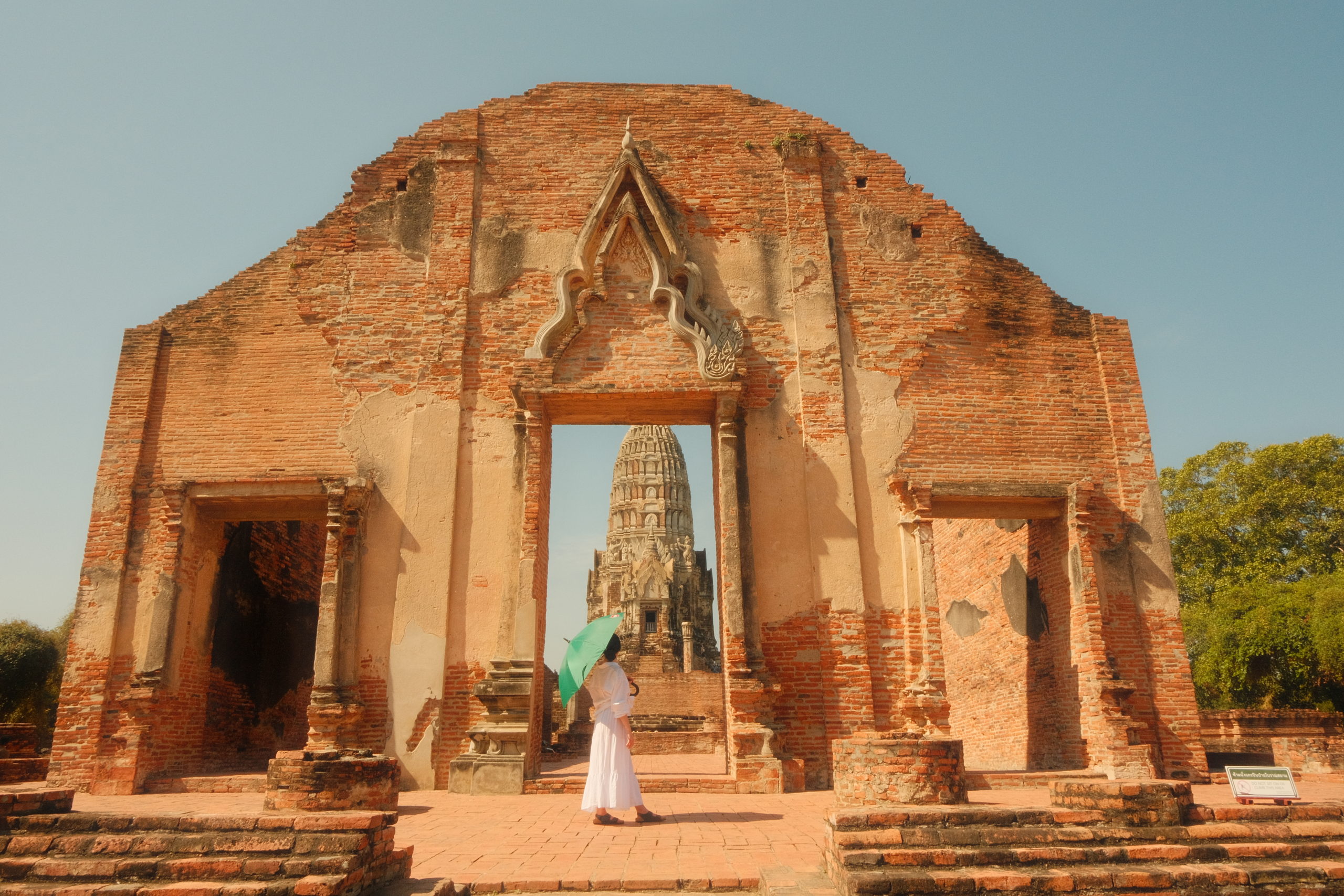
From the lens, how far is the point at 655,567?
40.9 meters

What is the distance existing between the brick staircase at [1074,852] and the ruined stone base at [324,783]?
10.1 feet

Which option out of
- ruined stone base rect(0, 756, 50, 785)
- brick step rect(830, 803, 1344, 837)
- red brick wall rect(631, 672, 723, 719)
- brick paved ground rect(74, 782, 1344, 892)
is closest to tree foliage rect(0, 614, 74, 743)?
ruined stone base rect(0, 756, 50, 785)

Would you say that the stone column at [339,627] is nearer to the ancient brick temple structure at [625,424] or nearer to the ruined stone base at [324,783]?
the ancient brick temple structure at [625,424]

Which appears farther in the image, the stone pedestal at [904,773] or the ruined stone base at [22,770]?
the ruined stone base at [22,770]

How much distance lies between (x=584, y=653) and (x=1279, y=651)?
66.9 feet

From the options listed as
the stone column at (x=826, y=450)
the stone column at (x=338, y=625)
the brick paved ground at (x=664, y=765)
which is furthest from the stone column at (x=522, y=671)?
the stone column at (x=826, y=450)

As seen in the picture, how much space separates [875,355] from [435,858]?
783 centimetres

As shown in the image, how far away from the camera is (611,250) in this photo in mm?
11508

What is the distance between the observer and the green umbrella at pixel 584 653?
22.4 ft

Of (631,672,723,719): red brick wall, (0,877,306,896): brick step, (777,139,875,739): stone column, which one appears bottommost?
(0,877,306,896): brick step

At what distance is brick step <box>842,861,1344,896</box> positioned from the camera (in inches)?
154

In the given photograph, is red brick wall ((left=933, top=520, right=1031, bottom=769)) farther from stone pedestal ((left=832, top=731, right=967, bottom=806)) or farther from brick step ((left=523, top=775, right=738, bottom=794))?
stone pedestal ((left=832, top=731, right=967, bottom=806))

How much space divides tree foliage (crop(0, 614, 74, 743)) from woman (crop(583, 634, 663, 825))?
703 inches

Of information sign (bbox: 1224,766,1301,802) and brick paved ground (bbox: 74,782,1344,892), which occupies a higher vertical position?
information sign (bbox: 1224,766,1301,802)
